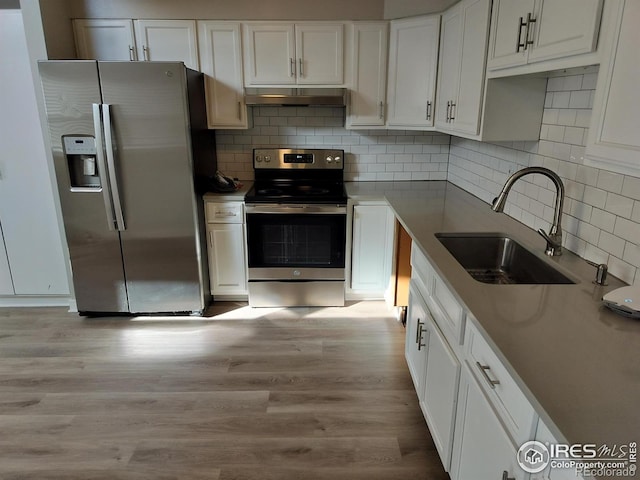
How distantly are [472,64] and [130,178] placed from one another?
230 cm

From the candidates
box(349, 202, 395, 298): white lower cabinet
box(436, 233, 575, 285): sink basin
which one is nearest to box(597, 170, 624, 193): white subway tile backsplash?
box(436, 233, 575, 285): sink basin

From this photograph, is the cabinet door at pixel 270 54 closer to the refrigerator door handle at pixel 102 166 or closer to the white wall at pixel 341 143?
Result: the white wall at pixel 341 143

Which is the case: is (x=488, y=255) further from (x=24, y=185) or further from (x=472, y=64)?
(x=24, y=185)

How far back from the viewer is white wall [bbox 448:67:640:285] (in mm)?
1610

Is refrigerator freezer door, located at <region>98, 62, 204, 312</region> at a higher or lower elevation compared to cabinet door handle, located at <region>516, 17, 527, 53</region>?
lower

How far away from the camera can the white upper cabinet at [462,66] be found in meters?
2.29

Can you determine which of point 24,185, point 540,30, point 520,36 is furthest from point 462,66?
point 24,185

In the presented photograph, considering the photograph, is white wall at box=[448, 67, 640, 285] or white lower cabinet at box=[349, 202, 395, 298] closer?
white wall at box=[448, 67, 640, 285]

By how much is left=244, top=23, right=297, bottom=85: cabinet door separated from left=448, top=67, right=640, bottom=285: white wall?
1.65 m

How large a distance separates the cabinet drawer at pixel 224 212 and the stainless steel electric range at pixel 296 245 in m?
0.10

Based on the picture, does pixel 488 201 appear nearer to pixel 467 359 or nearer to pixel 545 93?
pixel 545 93

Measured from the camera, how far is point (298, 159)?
12.0 ft

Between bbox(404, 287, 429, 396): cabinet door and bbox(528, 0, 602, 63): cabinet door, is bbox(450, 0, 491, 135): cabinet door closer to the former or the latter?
bbox(528, 0, 602, 63): cabinet door

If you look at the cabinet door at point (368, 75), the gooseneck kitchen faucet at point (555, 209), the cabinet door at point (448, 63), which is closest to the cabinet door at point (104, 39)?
the cabinet door at point (368, 75)
